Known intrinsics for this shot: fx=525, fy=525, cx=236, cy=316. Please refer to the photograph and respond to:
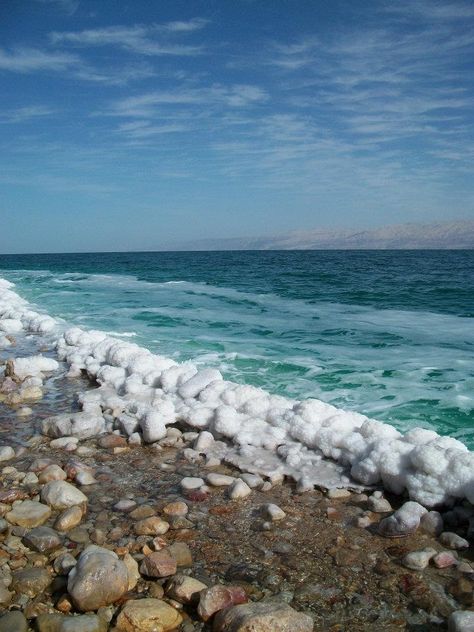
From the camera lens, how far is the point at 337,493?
12.5ft

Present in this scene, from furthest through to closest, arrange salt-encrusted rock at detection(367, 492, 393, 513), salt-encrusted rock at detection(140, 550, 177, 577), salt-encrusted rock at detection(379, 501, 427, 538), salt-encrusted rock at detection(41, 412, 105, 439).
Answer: salt-encrusted rock at detection(41, 412, 105, 439), salt-encrusted rock at detection(367, 492, 393, 513), salt-encrusted rock at detection(379, 501, 427, 538), salt-encrusted rock at detection(140, 550, 177, 577)

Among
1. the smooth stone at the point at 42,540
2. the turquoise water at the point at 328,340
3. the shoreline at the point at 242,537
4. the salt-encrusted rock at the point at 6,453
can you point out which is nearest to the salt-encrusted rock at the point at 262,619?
the shoreline at the point at 242,537

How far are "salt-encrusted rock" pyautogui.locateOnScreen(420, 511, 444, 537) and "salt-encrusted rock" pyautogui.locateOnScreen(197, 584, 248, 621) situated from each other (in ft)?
4.36

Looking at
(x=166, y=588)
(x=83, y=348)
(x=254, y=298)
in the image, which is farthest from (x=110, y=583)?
A: (x=254, y=298)

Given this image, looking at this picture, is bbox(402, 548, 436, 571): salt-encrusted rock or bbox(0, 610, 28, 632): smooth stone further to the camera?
bbox(402, 548, 436, 571): salt-encrusted rock

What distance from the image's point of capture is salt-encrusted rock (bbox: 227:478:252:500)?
376 cm

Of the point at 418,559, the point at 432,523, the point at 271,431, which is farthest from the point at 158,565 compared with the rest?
the point at 271,431

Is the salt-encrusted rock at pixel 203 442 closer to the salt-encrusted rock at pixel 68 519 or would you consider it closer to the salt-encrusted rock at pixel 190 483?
the salt-encrusted rock at pixel 190 483

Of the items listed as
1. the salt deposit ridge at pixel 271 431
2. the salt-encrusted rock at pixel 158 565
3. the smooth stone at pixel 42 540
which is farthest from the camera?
the salt deposit ridge at pixel 271 431

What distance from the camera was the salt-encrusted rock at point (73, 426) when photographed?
16.1 feet

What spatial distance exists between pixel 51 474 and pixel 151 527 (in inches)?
43.4

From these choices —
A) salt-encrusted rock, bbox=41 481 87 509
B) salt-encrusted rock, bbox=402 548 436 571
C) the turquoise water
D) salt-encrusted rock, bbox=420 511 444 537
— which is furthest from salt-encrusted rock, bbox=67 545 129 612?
the turquoise water

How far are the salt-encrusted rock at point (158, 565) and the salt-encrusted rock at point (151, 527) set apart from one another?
335 millimetres

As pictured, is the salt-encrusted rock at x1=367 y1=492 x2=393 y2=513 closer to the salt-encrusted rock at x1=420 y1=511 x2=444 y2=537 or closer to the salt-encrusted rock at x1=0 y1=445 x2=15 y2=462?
the salt-encrusted rock at x1=420 y1=511 x2=444 y2=537
